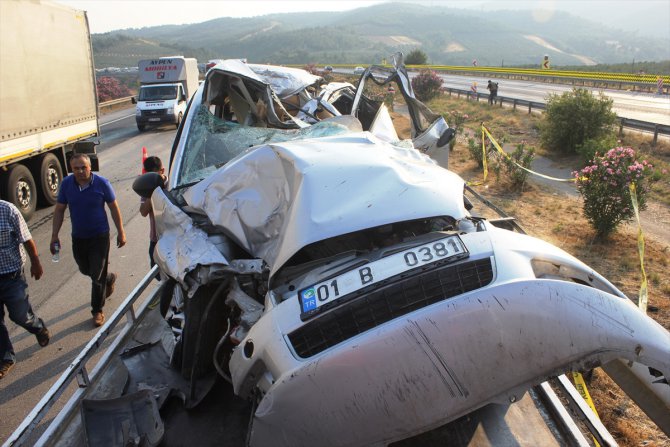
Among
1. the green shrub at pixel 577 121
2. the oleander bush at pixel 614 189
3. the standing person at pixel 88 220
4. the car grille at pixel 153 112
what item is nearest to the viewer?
the standing person at pixel 88 220

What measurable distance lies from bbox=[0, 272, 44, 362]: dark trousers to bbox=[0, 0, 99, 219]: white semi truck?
15.8 feet

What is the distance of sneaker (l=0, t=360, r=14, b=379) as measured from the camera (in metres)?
4.60

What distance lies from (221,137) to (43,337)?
2528mm

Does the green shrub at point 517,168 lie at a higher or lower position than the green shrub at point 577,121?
lower

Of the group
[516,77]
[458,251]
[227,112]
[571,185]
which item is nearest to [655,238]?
[571,185]

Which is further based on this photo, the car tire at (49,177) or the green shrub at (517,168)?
the green shrub at (517,168)

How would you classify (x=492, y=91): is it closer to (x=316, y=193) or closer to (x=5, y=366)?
(x=5, y=366)

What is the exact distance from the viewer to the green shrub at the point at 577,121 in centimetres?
1511

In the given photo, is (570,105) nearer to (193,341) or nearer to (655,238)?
(655,238)

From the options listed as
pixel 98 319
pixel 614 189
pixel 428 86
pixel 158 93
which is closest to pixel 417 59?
pixel 428 86

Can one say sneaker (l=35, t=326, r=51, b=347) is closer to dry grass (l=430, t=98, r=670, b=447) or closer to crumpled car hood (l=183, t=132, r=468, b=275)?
crumpled car hood (l=183, t=132, r=468, b=275)

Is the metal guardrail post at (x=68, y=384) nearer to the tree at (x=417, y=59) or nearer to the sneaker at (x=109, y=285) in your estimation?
the sneaker at (x=109, y=285)

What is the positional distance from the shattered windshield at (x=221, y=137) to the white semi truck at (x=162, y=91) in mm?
16066

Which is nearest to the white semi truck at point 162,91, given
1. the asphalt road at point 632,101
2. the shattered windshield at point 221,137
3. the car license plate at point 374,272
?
the asphalt road at point 632,101
